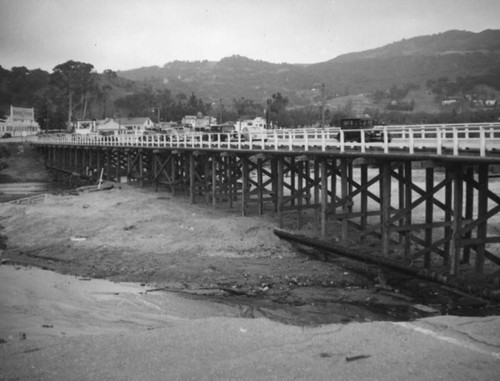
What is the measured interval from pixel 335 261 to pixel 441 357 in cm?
791

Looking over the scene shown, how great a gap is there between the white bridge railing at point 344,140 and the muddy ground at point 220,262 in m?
3.39

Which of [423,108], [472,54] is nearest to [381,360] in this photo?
[423,108]

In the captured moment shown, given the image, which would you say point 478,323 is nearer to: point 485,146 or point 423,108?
point 485,146

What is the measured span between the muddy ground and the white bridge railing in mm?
3388

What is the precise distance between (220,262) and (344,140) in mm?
7390

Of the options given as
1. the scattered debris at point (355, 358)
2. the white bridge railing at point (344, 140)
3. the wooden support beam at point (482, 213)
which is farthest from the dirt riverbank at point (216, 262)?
the white bridge railing at point (344, 140)

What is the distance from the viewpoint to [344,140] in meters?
19.9

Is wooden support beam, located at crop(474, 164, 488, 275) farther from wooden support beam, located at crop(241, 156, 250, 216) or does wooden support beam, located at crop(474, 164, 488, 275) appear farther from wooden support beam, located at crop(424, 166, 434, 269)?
wooden support beam, located at crop(241, 156, 250, 216)

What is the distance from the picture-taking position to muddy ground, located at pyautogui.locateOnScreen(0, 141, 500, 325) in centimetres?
1189

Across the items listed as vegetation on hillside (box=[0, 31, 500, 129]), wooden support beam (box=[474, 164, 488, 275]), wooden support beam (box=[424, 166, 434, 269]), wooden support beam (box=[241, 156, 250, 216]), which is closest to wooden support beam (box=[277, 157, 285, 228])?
wooden support beam (box=[241, 156, 250, 216])

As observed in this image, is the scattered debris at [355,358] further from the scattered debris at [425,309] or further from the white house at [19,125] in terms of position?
the white house at [19,125]

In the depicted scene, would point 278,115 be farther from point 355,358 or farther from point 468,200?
point 355,358

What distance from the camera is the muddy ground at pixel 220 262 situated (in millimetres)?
11891

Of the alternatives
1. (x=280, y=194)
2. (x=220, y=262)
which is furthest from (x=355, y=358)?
(x=280, y=194)
